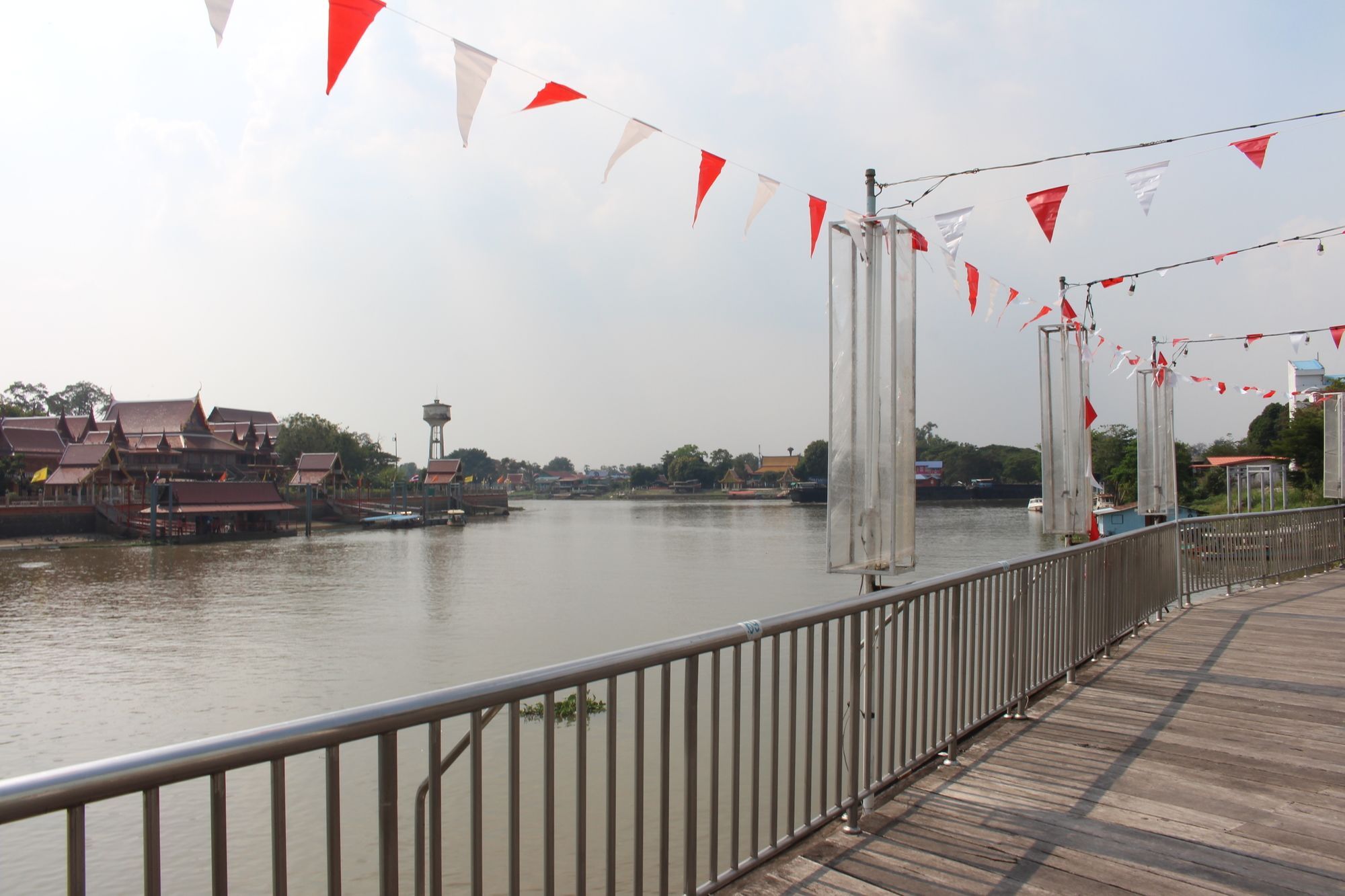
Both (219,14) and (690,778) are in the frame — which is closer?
(690,778)

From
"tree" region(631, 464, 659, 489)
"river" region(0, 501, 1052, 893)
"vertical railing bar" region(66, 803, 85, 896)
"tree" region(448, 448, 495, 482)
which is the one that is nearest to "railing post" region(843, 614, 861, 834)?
"vertical railing bar" region(66, 803, 85, 896)

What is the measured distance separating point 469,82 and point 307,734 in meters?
4.04

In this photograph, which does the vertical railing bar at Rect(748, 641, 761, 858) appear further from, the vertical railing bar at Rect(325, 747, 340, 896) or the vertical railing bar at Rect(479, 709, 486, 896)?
the vertical railing bar at Rect(325, 747, 340, 896)

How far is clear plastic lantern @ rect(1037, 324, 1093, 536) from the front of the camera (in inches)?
364

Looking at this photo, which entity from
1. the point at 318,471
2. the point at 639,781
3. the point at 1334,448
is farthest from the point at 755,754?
the point at 318,471

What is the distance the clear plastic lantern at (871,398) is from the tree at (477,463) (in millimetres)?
180387

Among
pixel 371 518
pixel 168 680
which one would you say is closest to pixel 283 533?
pixel 371 518

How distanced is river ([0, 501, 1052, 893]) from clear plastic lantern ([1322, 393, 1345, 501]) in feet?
22.7

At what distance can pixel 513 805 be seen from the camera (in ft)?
6.86

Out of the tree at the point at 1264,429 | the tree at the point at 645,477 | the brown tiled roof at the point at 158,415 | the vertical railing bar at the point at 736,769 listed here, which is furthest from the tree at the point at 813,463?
the vertical railing bar at the point at 736,769

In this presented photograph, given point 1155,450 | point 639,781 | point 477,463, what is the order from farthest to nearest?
point 477,463
point 1155,450
point 639,781

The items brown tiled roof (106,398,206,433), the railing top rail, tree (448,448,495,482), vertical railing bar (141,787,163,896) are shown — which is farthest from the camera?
tree (448,448,495,482)

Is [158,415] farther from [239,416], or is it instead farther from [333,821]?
[333,821]

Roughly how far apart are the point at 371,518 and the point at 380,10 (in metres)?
65.5
